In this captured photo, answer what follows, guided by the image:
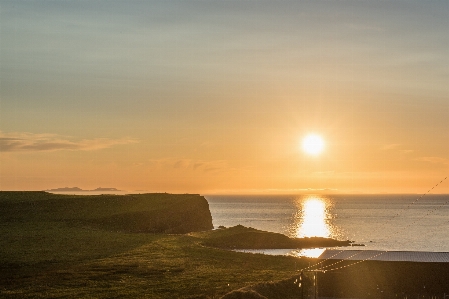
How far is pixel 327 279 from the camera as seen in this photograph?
5647 cm

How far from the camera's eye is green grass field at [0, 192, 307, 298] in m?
51.2

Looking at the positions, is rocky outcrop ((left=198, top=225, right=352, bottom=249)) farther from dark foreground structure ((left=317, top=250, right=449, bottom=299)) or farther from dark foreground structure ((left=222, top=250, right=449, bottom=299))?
dark foreground structure ((left=317, top=250, right=449, bottom=299))

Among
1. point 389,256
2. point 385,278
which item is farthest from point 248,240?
point 385,278

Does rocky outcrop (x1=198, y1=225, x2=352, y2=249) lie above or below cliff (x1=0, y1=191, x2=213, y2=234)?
below

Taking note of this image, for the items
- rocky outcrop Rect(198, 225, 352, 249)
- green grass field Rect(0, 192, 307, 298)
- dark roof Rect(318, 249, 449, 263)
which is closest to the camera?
green grass field Rect(0, 192, 307, 298)

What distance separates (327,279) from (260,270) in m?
9.83

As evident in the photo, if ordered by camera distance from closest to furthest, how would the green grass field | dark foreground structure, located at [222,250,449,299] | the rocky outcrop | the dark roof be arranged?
the green grass field → dark foreground structure, located at [222,250,449,299] → the dark roof → the rocky outcrop

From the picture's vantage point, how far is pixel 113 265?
64.0 metres

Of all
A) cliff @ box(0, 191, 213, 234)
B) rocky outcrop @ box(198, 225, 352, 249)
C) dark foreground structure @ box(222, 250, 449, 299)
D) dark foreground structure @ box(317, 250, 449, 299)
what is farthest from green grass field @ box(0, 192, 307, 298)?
rocky outcrop @ box(198, 225, 352, 249)

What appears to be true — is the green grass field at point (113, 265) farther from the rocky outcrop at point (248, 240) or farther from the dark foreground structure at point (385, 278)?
the rocky outcrop at point (248, 240)

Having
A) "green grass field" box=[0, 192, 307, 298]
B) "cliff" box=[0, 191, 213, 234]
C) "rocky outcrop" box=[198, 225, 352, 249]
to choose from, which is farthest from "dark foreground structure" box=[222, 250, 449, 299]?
"cliff" box=[0, 191, 213, 234]

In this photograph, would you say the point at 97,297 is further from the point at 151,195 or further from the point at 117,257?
the point at 151,195

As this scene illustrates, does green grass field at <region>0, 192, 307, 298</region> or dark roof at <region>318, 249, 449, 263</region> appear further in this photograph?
dark roof at <region>318, 249, 449, 263</region>

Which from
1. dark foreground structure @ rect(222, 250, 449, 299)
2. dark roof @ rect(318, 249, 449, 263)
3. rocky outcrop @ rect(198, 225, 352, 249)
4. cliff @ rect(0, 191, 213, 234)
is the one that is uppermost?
cliff @ rect(0, 191, 213, 234)
